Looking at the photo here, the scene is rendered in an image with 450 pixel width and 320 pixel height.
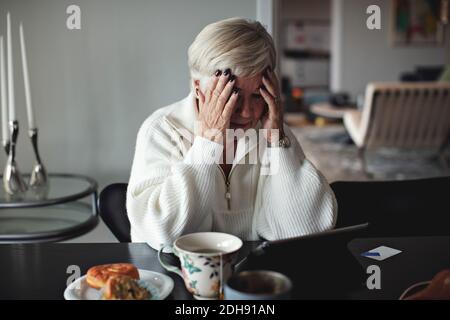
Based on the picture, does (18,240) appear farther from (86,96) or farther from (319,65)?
(319,65)

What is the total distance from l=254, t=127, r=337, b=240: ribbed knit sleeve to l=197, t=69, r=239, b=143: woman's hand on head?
140 mm

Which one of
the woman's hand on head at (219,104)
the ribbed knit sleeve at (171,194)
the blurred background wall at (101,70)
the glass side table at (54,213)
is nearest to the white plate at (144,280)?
the ribbed knit sleeve at (171,194)

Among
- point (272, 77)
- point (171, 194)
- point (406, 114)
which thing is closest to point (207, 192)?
point (171, 194)

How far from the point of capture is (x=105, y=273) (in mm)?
805

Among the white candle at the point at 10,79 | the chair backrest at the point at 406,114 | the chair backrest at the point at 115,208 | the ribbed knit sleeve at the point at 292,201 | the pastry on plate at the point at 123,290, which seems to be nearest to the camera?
the pastry on plate at the point at 123,290

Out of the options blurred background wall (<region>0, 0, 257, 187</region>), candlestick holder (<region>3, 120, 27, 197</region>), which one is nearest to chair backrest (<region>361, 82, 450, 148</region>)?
blurred background wall (<region>0, 0, 257, 187</region>)

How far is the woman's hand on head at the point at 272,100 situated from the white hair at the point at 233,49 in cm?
2

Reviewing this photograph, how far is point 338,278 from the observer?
852 millimetres

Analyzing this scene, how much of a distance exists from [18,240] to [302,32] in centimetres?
846

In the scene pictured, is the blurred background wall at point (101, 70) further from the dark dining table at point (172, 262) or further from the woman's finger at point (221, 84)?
the dark dining table at point (172, 262)

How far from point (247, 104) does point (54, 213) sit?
1.04 m

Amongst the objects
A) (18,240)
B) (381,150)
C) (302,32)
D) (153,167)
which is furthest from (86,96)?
(302,32)

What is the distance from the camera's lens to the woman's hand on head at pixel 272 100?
113cm

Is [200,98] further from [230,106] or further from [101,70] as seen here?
[101,70]
